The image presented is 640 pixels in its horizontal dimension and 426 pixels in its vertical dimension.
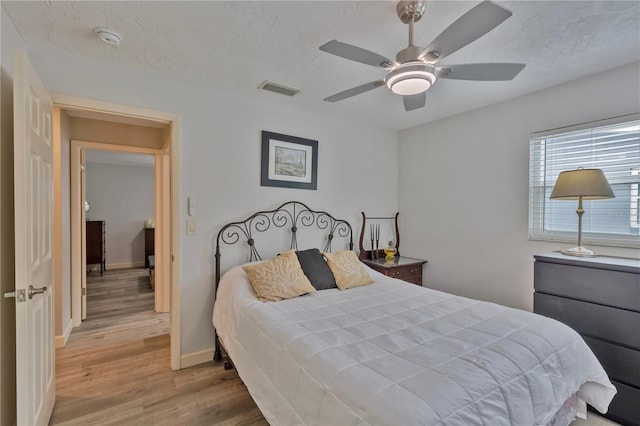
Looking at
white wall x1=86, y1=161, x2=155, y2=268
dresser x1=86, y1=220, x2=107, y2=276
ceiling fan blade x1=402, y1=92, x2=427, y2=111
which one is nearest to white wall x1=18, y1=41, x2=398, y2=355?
ceiling fan blade x1=402, y1=92, x2=427, y2=111

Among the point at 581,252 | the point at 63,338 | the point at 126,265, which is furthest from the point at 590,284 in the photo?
the point at 126,265

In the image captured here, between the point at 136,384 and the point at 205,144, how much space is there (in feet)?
6.67

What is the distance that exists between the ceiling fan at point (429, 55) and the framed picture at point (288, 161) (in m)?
1.50

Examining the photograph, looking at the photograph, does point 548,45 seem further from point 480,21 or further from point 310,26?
point 310,26

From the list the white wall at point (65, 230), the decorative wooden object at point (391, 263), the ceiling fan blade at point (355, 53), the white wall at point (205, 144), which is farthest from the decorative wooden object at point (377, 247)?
the white wall at point (65, 230)

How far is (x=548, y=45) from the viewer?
192 centimetres

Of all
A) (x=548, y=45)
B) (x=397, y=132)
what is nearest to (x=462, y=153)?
(x=397, y=132)

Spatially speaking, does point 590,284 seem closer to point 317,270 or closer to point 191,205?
point 317,270

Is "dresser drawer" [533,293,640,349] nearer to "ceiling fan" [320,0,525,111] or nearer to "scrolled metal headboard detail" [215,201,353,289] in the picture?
"ceiling fan" [320,0,525,111]

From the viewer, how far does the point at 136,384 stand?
233 centimetres

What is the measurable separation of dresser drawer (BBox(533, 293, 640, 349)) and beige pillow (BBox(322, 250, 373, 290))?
1.35 meters

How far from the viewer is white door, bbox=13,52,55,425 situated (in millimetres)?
1385

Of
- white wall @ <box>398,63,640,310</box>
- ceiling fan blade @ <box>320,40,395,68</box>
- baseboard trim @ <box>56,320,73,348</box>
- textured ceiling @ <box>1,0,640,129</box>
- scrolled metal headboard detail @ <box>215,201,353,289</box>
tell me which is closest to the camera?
ceiling fan blade @ <box>320,40,395,68</box>

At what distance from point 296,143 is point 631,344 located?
299 centimetres
